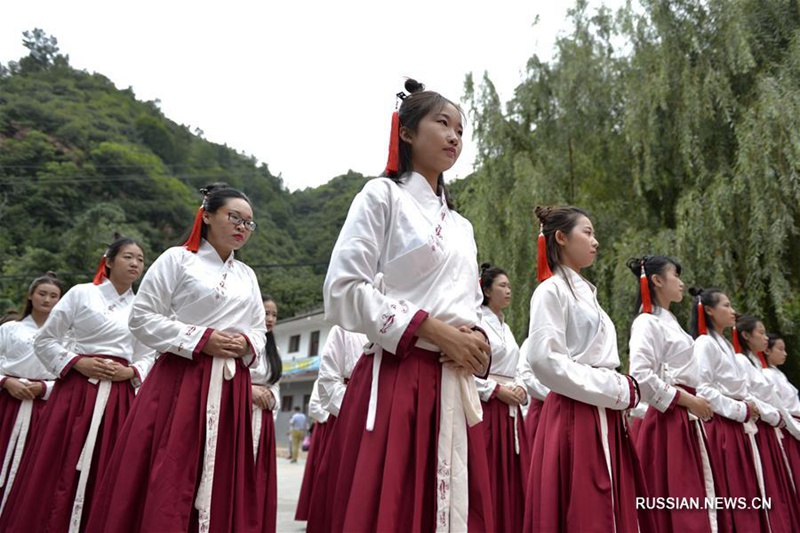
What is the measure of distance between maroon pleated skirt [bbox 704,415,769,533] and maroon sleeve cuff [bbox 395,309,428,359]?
3078mm

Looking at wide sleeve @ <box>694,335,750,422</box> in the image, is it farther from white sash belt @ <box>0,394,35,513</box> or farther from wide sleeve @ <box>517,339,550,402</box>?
white sash belt @ <box>0,394,35,513</box>

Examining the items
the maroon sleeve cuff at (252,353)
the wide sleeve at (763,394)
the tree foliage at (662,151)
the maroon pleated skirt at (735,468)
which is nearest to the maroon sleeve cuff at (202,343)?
the maroon sleeve cuff at (252,353)

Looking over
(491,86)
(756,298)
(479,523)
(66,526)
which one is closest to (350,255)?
(479,523)

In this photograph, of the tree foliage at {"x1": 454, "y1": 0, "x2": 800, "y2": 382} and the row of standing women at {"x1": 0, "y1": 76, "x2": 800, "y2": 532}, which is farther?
the tree foliage at {"x1": 454, "y1": 0, "x2": 800, "y2": 382}

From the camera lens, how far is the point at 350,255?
2084 mm

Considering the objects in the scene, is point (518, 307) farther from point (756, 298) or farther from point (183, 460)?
point (183, 460)

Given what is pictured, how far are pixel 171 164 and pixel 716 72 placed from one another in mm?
42464

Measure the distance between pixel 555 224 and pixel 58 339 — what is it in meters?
3.10

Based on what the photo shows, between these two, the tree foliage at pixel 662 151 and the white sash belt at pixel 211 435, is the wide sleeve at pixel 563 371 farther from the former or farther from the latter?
the tree foliage at pixel 662 151

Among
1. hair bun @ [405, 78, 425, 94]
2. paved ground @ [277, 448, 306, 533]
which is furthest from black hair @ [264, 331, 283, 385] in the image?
hair bun @ [405, 78, 425, 94]

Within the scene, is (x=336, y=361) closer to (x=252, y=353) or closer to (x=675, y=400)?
(x=252, y=353)

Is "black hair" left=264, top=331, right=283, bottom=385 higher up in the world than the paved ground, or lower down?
higher up

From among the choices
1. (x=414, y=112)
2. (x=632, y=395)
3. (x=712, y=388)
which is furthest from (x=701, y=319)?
(x=414, y=112)

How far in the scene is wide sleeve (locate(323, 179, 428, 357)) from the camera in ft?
6.51
